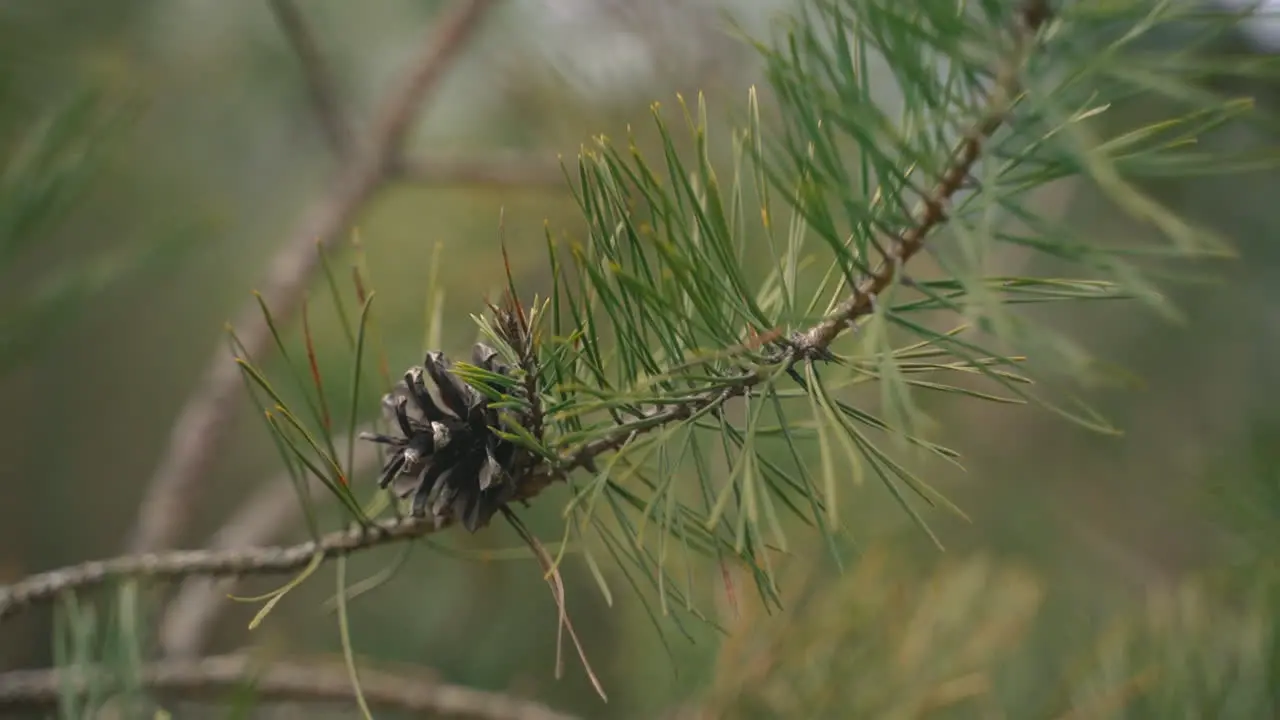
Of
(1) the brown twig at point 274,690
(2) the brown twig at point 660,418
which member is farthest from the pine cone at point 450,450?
(1) the brown twig at point 274,690

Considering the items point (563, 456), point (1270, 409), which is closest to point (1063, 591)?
point (1270, 409)

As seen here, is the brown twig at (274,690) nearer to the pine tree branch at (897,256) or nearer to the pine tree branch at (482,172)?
the pine tree branch at (897,256)

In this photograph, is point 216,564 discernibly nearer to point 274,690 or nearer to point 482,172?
point 274,690

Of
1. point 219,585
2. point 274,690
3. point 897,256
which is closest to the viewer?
point 897,256

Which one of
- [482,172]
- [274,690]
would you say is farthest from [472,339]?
[274,690]

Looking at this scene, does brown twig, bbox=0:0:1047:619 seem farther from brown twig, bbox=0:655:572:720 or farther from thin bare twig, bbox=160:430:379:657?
thin bare twig, bbox=160:430:379:657

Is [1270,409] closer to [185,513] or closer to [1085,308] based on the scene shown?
[1085,308]
